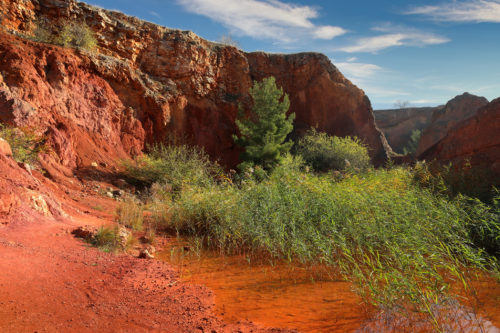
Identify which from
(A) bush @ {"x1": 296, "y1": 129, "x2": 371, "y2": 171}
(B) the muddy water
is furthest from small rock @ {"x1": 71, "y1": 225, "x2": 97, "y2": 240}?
(A) bush @ {"x1": 296, "y1": 129, "x2": 371, "y2": 171}

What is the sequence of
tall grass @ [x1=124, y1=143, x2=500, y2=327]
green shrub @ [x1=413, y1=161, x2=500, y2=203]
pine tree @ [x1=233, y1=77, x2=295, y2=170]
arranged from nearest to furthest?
tall grass @ [x1=124, y1=143, x2=500, y2=327] < green shrub @ [x1=413, y1=161, x2=500, y2=203] < pine tree @ [x1=233, y1=77, x2=295, y2=170]

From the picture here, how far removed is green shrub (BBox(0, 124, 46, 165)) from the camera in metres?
7.49

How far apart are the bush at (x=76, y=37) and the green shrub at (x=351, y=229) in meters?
9.86

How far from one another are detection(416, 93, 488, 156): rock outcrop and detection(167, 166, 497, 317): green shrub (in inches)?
988

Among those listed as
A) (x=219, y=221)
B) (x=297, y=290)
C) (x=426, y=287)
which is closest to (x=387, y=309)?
(x=426, y=287)

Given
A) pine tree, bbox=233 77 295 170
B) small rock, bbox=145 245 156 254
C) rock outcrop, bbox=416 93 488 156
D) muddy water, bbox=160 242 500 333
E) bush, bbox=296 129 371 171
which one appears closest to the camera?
muddy water, bbox=160 242 500 333

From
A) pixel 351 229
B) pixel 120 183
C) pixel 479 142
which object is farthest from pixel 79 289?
pixel 479 142

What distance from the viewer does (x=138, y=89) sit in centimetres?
1490

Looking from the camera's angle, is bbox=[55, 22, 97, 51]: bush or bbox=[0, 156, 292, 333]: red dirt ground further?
bbox=[55, 22, 97, 51]: bush

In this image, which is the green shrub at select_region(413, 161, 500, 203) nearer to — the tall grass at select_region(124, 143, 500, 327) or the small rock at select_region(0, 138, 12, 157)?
the tall grass at select_region(124, 143, 500, 327)

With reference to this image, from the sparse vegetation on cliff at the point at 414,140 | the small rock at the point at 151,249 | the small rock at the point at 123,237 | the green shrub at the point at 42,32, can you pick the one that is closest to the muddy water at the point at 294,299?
the small rock at the point at 151,249

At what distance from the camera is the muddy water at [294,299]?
3.10m

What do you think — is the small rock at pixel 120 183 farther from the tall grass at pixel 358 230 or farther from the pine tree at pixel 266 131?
the pine tree at pixel 266 131

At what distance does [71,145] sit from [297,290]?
32.5 feet
